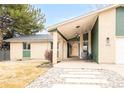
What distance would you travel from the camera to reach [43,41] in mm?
29812

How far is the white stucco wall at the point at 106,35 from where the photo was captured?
1794cm

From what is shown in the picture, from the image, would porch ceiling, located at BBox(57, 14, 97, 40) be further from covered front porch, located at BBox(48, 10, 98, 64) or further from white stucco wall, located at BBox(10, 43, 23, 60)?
white stucco wall, located at BBox(10, 43, 23, 60)

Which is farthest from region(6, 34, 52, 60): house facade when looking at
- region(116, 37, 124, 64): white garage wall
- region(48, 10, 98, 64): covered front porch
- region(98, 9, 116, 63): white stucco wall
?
region(116, 37, 124, 64): white garage wall

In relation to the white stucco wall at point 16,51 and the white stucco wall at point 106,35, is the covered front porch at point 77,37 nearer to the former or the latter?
the white stucco wall at point 106,35

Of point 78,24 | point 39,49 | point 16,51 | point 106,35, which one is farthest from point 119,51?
point 16,51

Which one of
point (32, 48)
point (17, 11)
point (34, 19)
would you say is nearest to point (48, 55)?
point (32, 48)

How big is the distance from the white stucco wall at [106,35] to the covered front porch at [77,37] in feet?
2.65

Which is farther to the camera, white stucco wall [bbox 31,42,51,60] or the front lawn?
white stucco wall [bbox 31,42,51,60]

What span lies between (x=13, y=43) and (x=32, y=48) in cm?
261

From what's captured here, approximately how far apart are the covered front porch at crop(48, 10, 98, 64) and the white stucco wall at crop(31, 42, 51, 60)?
254 cm

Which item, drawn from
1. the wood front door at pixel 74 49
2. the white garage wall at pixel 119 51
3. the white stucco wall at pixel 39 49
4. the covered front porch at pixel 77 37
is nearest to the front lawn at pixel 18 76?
the covered front porch at pixel 77 37

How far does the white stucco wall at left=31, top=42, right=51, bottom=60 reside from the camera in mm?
29875

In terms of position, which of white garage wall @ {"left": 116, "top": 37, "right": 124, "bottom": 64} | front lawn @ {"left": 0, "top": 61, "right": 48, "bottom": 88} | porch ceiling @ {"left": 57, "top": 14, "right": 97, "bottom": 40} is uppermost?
porch ceiling @ {"left": 57, "top": 14, "right": 97, "bottom": 40}

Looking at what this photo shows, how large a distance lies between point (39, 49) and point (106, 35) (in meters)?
13.5
